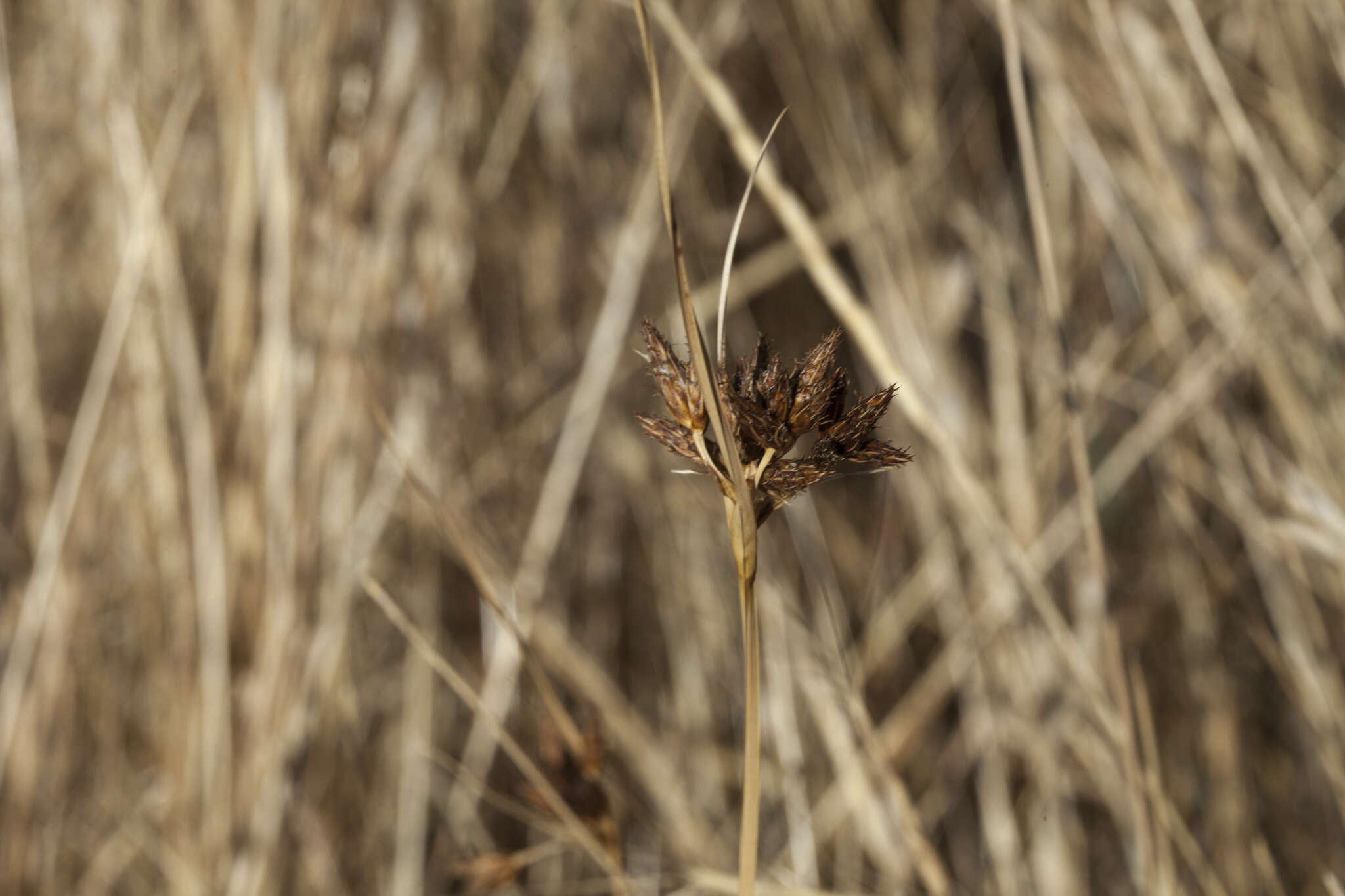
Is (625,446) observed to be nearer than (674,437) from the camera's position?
No

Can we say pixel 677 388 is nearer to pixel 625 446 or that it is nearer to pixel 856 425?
pixel 856 425

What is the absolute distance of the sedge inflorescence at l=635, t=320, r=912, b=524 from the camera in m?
0.30

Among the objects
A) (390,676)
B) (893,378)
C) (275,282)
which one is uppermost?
(275,282)

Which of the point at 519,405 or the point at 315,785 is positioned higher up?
the point at 519,405

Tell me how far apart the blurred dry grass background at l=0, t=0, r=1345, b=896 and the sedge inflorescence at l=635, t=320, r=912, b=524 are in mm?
341

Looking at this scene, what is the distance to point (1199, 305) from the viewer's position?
88 centimetres

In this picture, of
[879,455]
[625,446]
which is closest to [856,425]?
[879,455]

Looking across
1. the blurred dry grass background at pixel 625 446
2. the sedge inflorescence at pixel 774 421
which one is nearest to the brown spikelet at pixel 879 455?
the sedge inflorescence at pixel 774 421

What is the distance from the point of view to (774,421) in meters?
0.30

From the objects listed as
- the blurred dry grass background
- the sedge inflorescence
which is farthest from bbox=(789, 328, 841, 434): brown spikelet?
the blurred dry grass background

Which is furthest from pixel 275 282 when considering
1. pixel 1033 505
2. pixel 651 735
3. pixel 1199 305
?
pixel 1199 305

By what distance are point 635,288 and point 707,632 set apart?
359mm

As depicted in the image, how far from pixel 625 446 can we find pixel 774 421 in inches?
29.8

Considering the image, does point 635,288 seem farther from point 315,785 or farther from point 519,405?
point 315,785
